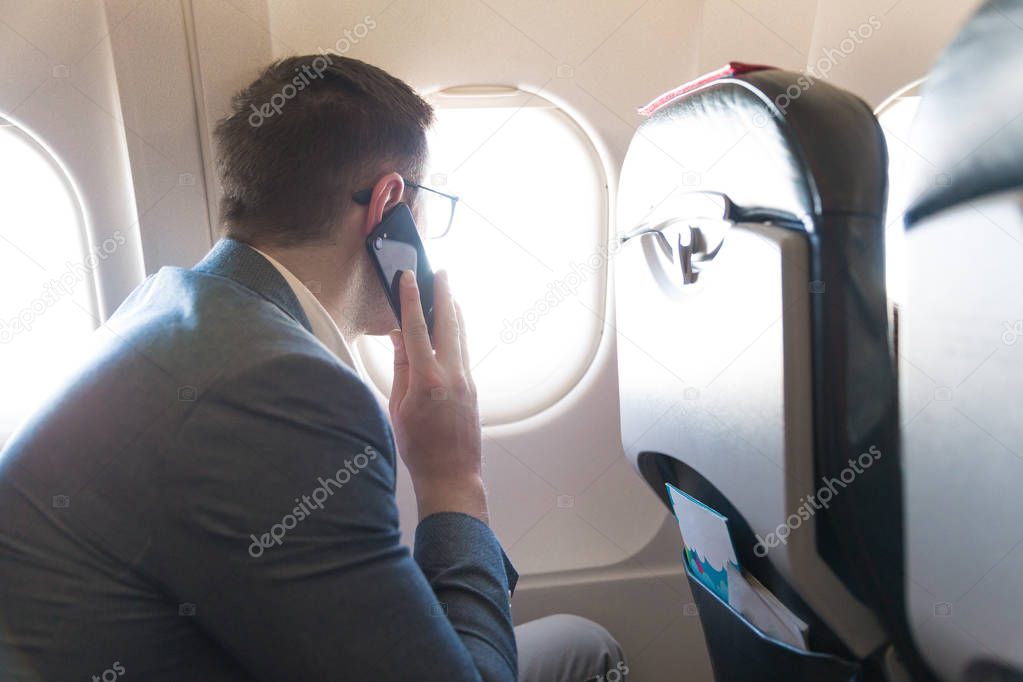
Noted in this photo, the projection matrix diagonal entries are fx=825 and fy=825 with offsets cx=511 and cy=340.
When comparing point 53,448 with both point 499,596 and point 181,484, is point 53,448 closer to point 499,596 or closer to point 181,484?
point 181,484

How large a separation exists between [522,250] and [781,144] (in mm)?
1103

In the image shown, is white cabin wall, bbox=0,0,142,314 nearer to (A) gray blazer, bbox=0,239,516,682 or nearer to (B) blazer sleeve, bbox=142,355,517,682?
(A) gray blazer, bbox=0,239,516,682

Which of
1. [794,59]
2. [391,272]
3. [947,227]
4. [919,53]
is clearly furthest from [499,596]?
[919,53]

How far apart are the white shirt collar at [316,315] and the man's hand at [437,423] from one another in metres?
0.12

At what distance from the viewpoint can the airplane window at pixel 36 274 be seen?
1.70 meters

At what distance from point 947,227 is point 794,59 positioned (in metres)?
1.02

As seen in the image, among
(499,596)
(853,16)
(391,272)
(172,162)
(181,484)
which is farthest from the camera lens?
(853,16)

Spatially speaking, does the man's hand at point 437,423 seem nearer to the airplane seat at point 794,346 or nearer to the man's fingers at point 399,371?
the man's fingers at point 399,371

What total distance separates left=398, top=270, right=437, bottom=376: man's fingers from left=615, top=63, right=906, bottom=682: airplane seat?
0.41 meters

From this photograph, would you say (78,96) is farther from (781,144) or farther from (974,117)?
(974,117)

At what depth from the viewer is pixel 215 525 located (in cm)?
89

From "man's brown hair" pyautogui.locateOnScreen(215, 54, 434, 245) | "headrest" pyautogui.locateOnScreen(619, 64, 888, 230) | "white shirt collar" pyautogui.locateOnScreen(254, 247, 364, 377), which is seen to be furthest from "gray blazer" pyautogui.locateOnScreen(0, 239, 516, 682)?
"headrest" pyautogui.locateOnScreen(619, 64, 888, 230)

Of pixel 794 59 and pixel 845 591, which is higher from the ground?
pixel 794 59

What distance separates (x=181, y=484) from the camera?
0.91 m
